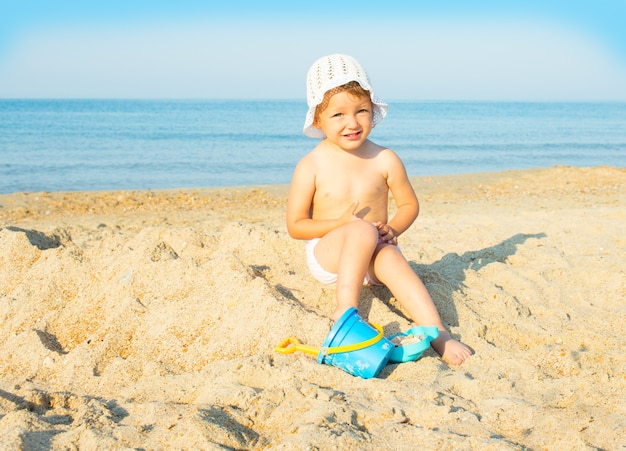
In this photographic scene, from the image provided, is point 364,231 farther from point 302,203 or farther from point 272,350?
point 272,350

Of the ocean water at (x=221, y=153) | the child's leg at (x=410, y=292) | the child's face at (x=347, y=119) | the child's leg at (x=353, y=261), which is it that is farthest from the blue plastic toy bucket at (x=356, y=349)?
the ocean water at (x=221, y=153)

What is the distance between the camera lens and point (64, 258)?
11.4 ft

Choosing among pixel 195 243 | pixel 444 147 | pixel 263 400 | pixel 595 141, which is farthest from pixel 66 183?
pixel 595 141

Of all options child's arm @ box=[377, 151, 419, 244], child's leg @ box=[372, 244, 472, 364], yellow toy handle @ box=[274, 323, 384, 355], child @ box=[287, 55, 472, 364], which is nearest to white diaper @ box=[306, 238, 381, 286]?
child @ box=[287, 55, 472, 364]

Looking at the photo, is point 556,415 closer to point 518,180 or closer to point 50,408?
point 50,408

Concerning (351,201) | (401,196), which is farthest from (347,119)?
(401,196)

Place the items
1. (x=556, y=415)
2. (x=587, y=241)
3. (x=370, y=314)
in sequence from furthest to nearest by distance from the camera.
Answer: (x=587, y=241), (x=370, y=314), (x=556, y=415)

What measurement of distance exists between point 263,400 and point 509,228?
4.19m

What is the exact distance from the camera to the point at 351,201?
3.23m

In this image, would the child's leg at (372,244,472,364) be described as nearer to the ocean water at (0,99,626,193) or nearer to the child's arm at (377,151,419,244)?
the child's arm at (377,151,419,244)

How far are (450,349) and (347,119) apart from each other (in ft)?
3.95

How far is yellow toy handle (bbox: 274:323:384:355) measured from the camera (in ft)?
7.97

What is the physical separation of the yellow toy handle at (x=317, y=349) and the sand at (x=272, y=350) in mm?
48

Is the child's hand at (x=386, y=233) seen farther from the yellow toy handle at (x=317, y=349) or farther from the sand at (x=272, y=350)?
the yellow toy handle at (x=317, y=349)
